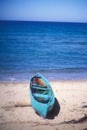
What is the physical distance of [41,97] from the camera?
895 cm

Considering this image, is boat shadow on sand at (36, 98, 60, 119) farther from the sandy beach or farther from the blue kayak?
the blue kayak

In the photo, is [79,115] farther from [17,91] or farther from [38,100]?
[17,91]

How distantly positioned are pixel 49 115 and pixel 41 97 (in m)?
0.83

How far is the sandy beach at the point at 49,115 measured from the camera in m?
7.77

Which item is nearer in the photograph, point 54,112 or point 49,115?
point 49,115

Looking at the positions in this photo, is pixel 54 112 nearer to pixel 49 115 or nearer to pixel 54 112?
pixel 54 112

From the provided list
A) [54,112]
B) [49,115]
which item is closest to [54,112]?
[54,112]

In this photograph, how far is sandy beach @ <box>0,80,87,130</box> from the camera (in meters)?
7.77

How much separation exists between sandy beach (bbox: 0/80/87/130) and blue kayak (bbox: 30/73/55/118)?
16.6 inches

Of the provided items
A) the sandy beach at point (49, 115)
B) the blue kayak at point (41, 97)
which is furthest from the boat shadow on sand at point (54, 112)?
the blue kayak at point (41, 97)

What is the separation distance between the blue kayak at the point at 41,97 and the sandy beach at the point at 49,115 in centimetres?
42

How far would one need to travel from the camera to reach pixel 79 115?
8602 millimetres

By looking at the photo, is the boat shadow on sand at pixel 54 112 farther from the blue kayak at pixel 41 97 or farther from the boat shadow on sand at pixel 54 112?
the blue kayak at pixel 41 97

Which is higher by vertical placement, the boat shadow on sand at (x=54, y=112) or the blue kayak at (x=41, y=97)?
the blue kayak at (x=41, y=97)
